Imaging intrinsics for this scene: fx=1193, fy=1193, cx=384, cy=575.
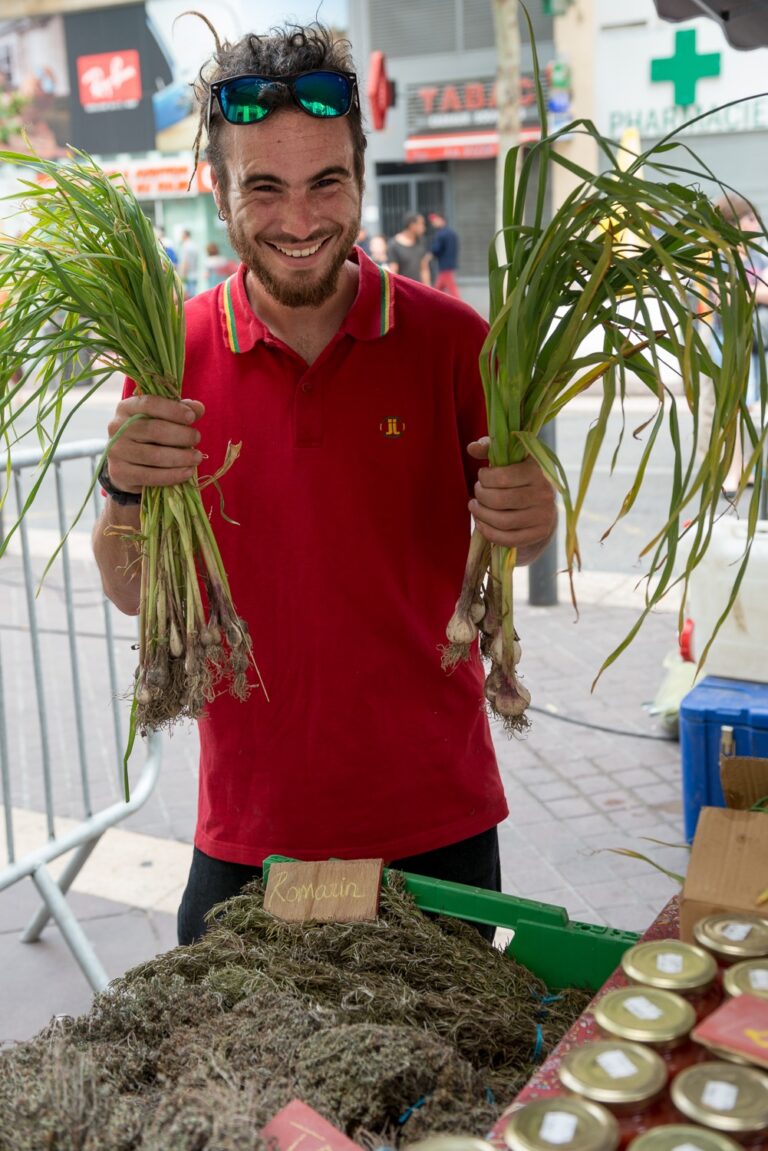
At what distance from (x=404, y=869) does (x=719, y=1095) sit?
104cm

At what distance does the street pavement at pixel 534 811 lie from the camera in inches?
144

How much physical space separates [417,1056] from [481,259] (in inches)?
865

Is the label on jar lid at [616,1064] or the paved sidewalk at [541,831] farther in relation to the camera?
the paved sidewalk at [541,831]

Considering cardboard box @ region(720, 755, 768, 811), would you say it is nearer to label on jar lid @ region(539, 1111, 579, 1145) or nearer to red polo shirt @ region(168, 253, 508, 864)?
red polo shirt @ region(168, 253, 508, 864)

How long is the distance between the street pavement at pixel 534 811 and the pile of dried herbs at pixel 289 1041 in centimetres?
186

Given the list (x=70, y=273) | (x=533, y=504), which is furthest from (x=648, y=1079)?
(x=70, y=273)

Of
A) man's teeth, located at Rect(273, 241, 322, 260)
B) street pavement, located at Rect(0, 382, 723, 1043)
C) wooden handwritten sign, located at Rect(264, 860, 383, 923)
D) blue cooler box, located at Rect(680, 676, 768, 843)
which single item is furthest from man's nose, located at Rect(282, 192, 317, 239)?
blue cooler box, located at Rect(680, 676, 768, 843)

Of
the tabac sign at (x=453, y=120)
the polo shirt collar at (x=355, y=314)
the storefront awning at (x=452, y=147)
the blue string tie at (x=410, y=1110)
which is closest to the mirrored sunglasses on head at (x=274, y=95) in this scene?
the polo shirt collar at (x=355, y=314)

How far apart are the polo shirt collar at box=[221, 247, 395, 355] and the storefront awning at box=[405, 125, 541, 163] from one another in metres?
20.6

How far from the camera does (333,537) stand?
6.59 feet

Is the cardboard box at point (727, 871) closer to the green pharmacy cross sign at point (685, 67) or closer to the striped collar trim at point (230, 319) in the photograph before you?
the striped collar trim at point (230, 319)

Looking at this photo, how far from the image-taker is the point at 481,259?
73.0 feet

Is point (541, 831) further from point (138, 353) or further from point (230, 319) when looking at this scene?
point (138, 353)

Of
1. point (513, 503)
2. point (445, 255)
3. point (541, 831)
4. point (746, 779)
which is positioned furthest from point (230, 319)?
point (445, 255)
